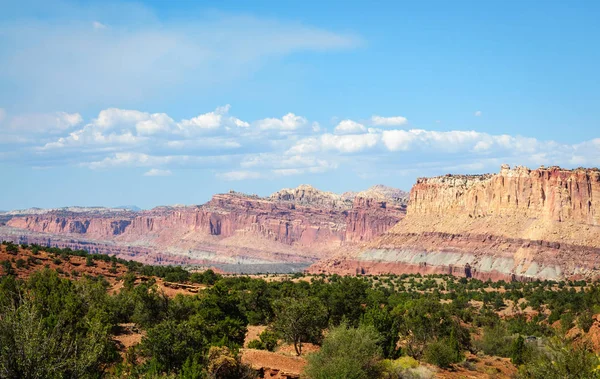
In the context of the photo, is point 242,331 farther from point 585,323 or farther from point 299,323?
point 585,323

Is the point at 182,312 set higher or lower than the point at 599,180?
lower

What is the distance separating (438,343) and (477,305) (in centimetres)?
4829

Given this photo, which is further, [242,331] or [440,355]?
[242,331]

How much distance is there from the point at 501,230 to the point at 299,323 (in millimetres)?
115763

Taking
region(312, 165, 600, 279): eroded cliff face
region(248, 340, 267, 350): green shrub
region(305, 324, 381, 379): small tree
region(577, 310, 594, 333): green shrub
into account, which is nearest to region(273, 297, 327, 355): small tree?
region(248, 340, 267, 350): green shrub

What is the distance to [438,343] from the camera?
48.2 meters

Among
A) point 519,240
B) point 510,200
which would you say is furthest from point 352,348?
point 510,200

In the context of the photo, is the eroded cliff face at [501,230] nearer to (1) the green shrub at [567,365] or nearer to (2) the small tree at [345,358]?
(2) the small tree at [345,358]

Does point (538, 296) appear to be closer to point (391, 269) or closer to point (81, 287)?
point (81, 287)

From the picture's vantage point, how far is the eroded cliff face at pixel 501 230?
13388 cm

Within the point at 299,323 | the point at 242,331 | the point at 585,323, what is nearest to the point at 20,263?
the point at 242,331

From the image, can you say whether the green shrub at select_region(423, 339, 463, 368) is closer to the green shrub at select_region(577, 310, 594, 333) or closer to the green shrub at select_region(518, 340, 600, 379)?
the green shrub at select_region(577, 310, 594, 333)

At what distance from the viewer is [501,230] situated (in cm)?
15225

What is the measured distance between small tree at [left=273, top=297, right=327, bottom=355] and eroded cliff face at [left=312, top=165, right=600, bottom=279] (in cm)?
8907
